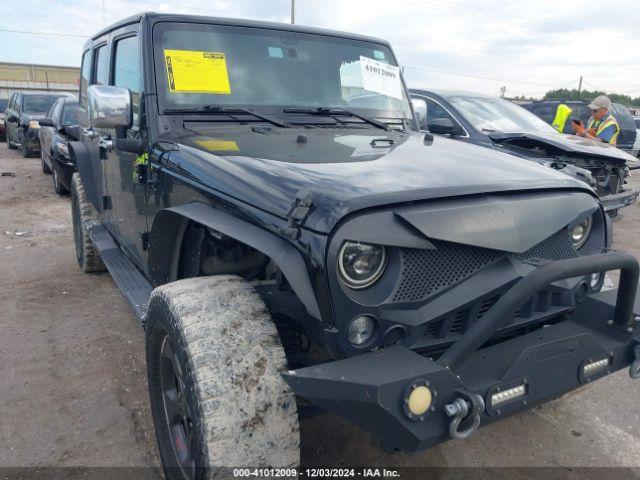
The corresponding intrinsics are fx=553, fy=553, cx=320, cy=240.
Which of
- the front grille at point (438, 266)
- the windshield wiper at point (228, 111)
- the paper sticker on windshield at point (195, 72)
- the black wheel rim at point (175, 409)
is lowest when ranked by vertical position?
the black wheel rim at point (175, 409)

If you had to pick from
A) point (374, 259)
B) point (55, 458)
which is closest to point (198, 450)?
point (374, 259)

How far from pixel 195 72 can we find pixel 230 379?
1861mm

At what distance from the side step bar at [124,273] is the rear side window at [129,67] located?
39.1 inches

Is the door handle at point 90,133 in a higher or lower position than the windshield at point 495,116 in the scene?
lower

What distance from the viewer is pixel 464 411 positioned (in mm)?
1714

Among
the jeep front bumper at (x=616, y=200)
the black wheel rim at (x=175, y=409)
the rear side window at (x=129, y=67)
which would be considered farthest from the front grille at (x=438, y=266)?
the jeep front bumper at (x=616, y=200)

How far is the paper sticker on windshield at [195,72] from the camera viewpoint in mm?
3027

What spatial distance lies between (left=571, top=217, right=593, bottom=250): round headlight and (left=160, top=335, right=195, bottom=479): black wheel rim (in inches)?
71.0

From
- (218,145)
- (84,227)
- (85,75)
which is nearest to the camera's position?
(218,145)

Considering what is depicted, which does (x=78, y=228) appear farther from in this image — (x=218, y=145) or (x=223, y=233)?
(x=223, y=233)

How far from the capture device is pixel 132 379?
3408 mm

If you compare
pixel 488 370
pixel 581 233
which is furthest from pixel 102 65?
pixel 488 370

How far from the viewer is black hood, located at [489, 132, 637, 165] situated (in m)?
6.09

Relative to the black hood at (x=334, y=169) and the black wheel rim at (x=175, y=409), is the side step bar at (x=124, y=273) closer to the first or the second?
the black wheel rim at (x=175, y=409)
